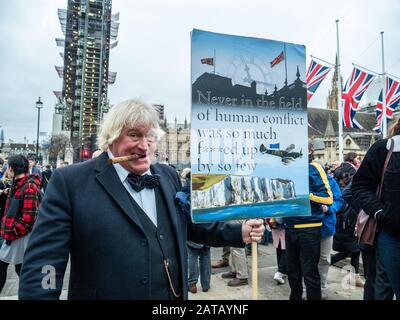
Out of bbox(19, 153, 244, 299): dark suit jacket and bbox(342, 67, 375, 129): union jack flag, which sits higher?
bbox(342, 67, 375, 129): union jack flag

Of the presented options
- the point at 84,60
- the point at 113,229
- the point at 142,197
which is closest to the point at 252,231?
the point at 142,197

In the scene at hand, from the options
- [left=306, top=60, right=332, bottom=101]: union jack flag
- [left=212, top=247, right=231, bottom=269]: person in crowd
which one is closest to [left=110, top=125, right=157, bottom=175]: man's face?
[left=212, top=247, right=231, bottom=269]: person in crowd

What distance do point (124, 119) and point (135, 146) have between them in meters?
0.18

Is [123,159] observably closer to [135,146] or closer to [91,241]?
[135,146]

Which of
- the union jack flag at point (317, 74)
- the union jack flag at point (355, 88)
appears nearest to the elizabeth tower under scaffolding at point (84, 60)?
the union jack flag at point (317, 74)

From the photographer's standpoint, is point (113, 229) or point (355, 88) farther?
point (355, 88)

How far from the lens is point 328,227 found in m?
4.53

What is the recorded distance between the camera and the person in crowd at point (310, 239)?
414 centimetres

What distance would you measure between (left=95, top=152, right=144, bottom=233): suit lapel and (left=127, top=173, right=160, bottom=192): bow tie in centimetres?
7

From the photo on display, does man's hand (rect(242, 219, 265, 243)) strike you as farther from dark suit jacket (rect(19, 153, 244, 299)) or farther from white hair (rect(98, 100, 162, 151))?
white hair (rect(98, 100, 162, 151))

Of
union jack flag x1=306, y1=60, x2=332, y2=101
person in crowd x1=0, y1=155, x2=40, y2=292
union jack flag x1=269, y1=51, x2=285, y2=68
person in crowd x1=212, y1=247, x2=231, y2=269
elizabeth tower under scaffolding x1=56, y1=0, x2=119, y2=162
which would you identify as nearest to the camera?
union jack flag x1=269, y1=51, x2=285, y2=68

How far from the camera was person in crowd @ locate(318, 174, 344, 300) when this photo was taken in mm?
4535

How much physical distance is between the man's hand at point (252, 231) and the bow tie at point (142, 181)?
73cm

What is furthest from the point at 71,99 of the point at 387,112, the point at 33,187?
the point at 33,187
